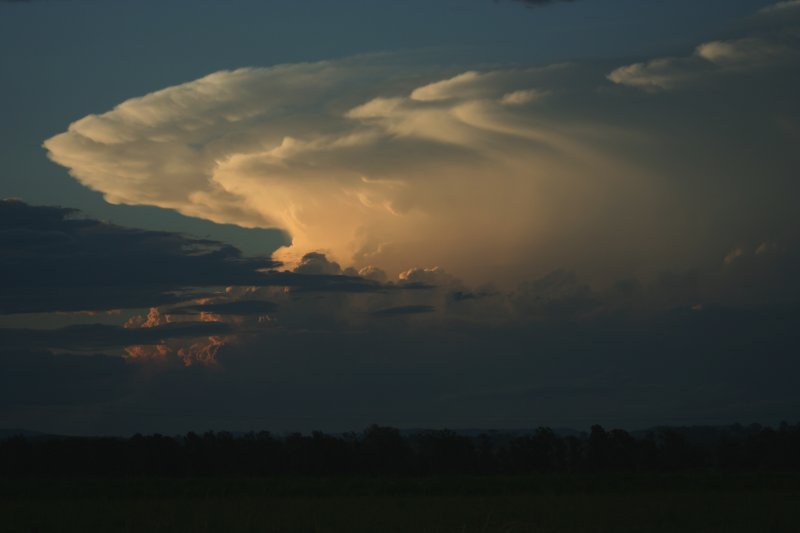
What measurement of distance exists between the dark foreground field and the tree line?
2076cm

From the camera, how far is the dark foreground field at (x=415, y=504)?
3269 centimetres

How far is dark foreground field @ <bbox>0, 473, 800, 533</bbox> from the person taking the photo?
3269cm

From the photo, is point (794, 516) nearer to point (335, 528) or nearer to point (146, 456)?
point (335, 528)

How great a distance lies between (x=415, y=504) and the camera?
44469 millimetres

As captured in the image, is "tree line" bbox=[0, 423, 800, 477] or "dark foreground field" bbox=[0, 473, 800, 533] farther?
"tree line" bbox=[0, 423, 800, 477]

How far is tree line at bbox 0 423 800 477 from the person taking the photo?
79875 mm

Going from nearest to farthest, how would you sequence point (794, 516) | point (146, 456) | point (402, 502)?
point (794, 516), point (402, 502), point (146, 456)

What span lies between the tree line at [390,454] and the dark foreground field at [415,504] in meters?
20.8

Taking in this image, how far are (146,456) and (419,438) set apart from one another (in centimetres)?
2617

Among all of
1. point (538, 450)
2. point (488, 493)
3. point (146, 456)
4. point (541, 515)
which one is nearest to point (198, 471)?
point (146, 456)

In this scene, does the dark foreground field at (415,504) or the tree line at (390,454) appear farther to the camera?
the tree line at (390,454)

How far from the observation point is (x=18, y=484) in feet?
187

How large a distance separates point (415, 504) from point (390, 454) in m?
44.0

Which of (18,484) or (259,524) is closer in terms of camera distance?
(259,524)
